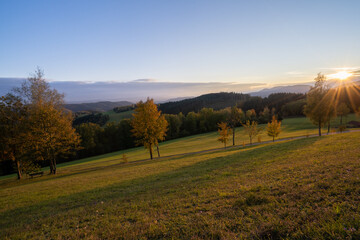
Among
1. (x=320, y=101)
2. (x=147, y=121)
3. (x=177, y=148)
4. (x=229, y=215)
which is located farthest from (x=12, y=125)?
(x=320, y=101)

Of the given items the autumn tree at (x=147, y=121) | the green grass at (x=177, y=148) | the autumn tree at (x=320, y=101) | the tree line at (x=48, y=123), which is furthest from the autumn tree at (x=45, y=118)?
the autumn tree at (x=320, y=101)

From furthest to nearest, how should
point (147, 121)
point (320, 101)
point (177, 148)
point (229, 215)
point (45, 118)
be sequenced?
point (177, 148), point (320, 101), point (147, 121), point (45, 118), point (229, 215)

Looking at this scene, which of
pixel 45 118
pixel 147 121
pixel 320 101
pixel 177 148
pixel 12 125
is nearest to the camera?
pixel 45 118

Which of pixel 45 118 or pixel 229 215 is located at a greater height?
pixel 45 118

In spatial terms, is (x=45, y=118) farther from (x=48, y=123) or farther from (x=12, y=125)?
(x=12, y=125)

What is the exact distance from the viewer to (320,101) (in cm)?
3609

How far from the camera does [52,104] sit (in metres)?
26.4

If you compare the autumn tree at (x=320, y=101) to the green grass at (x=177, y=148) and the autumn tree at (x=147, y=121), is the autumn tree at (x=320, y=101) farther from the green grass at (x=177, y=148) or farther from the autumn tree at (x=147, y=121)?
the autumn tree at (x=147, y=121)

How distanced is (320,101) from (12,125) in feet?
186

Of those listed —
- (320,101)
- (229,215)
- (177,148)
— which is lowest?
(177,148)

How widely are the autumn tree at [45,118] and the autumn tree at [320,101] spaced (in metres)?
47.0

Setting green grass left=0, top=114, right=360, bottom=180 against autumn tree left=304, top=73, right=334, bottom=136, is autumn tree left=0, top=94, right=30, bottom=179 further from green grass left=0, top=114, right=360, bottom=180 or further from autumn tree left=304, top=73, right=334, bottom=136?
autumn tree left=304, top=73, right=334, bottom=136

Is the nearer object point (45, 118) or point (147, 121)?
point (45, 118)

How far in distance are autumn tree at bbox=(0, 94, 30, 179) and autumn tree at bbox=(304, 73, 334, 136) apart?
5272 cm
